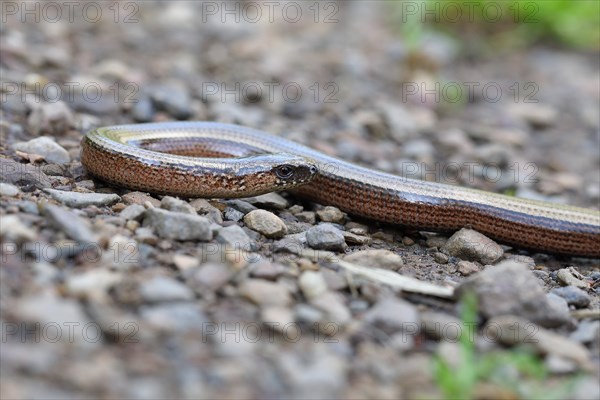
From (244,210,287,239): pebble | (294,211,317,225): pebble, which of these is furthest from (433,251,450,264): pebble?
(244,210,287,239): pebble

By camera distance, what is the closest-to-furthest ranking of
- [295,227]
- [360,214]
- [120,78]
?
[295,227] < [360,214] < [120,78]

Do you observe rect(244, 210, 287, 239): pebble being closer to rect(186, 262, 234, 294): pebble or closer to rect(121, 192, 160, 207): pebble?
rect(121, 192, 160, 207): pebble

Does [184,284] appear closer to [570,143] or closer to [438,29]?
[570,143]

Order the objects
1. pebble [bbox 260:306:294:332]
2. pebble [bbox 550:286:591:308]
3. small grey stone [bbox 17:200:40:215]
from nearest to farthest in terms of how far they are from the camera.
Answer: pebble [bbox 260:306:294:332]
small grey stone [bbox 17:200:40:215]
pebble [bbox 550:286:591:308]

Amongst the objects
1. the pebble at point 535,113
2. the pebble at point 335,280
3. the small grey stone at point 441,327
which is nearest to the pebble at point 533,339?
the small grey stone at point 441,327

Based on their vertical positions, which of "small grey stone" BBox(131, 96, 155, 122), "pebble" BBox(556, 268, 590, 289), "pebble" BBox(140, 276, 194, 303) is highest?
"small grey stone" BBox(131, 96, 155, 122)

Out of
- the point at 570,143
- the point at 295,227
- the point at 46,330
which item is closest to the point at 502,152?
the point at 570,143

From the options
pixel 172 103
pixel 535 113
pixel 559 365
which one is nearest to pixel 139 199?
pixel 172 103
